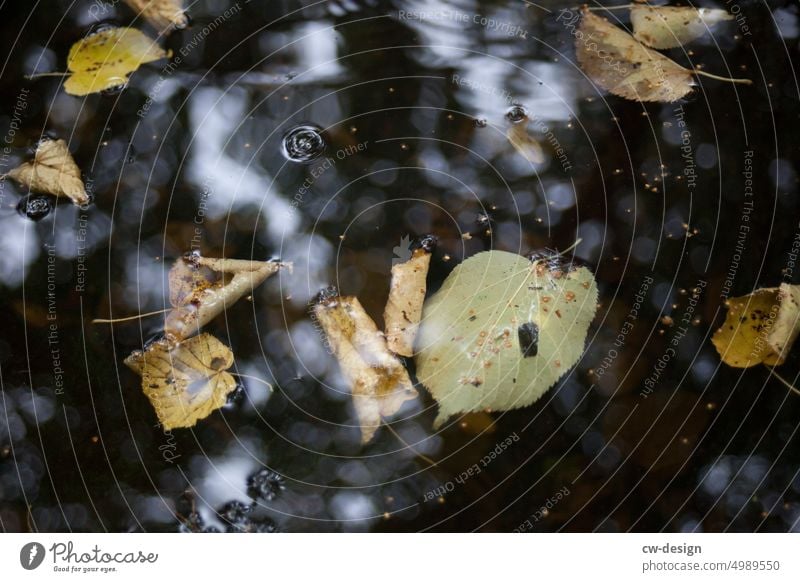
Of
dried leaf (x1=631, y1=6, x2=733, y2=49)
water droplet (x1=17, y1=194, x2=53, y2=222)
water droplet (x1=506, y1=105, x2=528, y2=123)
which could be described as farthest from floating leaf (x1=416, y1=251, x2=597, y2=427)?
water droplet (x1=17, y1=194, x2=53, y2=222)

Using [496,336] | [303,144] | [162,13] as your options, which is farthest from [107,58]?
[496,336]

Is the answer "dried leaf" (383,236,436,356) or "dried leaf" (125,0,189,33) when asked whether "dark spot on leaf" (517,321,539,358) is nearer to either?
"dried leaf" (383,236,436,356)

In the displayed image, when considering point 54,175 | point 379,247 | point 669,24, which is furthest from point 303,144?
point 669,24

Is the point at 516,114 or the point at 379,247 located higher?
the point at 516,114

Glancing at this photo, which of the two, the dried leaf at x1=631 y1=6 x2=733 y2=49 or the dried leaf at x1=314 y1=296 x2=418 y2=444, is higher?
the dried leaf at x1=631 y1=6 x2=733 y2=49

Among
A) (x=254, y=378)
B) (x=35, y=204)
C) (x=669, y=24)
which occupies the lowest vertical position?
(x=254, y=378)

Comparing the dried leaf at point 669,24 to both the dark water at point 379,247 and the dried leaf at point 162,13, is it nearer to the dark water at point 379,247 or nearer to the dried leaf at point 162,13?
the dark water at point 379,247

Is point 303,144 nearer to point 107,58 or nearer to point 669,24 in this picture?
point 107,58
